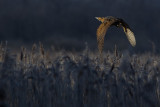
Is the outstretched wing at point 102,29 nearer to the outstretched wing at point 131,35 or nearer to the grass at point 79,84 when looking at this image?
the outstretched wing at point 131,35

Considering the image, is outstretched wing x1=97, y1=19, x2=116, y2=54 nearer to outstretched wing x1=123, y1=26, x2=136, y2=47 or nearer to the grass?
outstretched wing x1=123, y1=26, x2=136, y2=47

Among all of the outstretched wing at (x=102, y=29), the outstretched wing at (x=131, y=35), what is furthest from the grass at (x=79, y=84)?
the outstretched wing at (x=131, y=35)

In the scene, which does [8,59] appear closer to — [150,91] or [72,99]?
[72,99]

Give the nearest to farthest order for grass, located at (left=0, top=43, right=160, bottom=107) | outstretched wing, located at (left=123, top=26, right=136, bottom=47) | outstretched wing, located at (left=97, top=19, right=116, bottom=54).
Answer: grass, located at (left=0, top=43, right=160, bottom=107) < outstretched wing, located at (left=97, top=19, right=116, bottom=54) < outstretched wing, located at (left=123, top=26, right=136, bottom=47)

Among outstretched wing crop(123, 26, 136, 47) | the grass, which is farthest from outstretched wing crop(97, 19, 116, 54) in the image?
the grass

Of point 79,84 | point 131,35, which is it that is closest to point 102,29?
point 131,35

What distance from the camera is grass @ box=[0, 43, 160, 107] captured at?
14.0 feet

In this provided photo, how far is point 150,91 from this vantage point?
158 inches

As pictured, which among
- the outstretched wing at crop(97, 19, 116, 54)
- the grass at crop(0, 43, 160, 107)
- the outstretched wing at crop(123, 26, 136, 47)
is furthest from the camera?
the outstretched wing at crop(123, 26, 136, 47)

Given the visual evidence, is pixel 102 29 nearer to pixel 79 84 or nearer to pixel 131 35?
pixel 131 35

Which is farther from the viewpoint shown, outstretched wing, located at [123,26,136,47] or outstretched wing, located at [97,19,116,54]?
outstretched wing, located at [123,26,136,47]

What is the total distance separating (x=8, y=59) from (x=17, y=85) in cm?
53

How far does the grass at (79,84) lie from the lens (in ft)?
14.0

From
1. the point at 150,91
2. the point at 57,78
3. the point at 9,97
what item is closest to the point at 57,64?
the point at 57,78
